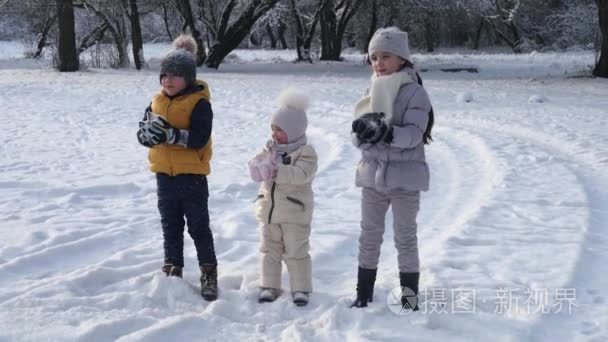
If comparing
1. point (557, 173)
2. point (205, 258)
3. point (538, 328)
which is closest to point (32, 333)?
point (205, 258)

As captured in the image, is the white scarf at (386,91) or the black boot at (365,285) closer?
the white scarf at (386,91)

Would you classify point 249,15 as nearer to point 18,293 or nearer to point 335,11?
point 335,11

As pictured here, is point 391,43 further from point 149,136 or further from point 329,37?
point 329,37

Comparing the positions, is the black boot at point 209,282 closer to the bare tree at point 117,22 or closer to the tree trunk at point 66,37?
the tree trunk at point 66,37

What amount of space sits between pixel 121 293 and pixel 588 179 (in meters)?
5.46

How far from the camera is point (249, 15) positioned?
25.5 meters

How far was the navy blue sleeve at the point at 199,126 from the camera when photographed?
4.09 metres

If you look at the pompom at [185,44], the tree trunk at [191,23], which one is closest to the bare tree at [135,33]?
the tree trunk at [191,23]


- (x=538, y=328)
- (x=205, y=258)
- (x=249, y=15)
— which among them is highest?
(x=249, y=15)

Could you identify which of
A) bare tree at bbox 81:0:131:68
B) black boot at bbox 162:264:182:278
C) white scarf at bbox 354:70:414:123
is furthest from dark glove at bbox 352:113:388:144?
bare tree at bbox 81:0:131:68

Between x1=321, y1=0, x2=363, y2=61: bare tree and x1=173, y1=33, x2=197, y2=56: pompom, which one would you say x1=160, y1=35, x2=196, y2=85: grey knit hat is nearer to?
x1=173, y1=33, x2=197, y2=56: pompom

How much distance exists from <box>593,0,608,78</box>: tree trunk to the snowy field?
9.79 meters

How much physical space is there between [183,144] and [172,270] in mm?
957

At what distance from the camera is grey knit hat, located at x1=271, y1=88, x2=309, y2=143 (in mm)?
4113
